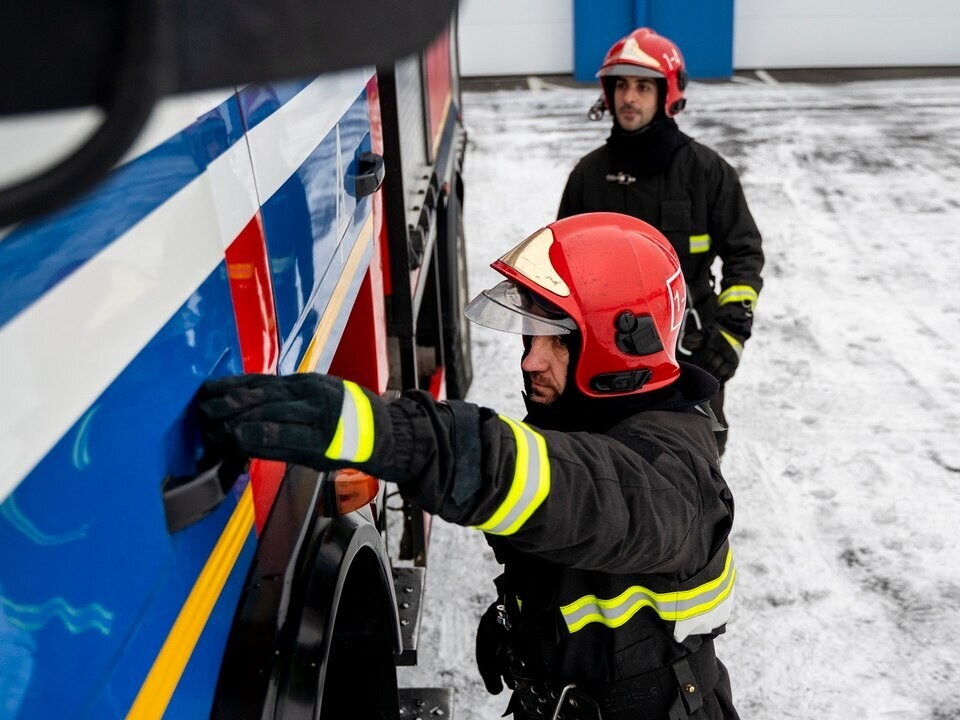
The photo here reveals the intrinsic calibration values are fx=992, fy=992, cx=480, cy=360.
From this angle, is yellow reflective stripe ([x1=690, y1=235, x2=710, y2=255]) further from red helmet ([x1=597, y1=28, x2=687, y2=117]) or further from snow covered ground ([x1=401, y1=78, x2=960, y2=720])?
snow covered ground ([x1=401, y1=78, x2=960, y2=720])

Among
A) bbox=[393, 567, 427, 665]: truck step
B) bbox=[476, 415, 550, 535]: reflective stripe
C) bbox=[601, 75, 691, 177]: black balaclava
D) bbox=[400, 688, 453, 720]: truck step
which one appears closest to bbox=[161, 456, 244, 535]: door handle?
bbox=[476, 415, 550, 535]: reflective stripe

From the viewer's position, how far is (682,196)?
140 inches

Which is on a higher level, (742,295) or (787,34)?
(742,295)

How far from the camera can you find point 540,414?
6.39 feet

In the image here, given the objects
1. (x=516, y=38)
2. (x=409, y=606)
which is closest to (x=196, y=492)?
(x=409, y=606)

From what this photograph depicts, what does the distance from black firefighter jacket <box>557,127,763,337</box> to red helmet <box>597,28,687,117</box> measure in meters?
0.13

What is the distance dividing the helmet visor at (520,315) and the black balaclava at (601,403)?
0.12 feet

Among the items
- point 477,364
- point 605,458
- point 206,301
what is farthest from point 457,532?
point 206,301

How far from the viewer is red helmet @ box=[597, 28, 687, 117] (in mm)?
3582

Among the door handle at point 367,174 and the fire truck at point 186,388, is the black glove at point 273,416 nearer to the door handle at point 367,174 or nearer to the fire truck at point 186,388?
the fire truck at point 186,388

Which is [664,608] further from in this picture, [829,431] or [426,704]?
[829,431]

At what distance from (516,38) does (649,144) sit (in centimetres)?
1073

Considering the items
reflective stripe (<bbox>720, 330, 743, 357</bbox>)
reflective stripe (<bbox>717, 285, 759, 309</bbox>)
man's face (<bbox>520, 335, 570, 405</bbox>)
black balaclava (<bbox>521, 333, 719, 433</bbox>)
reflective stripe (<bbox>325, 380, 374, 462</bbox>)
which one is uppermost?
reflective stripe (<bbox>325, 380, 374, 462</bbox>)

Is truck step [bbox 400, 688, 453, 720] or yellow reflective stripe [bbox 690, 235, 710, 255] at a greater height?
yellow reflective stripe [bbox 690, 235, 710, 255]
